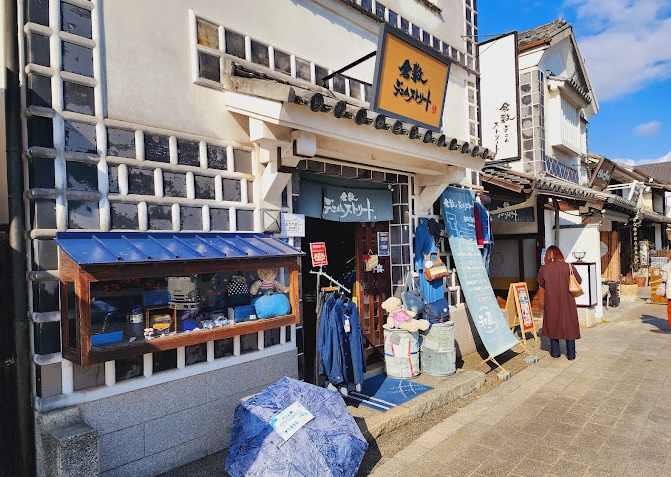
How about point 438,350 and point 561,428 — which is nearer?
point 561,428

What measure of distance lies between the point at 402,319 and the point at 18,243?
5391mm

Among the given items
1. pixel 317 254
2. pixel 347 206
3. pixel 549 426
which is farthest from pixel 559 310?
pixel 317 254

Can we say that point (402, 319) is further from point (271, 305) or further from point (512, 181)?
point (512, 181)

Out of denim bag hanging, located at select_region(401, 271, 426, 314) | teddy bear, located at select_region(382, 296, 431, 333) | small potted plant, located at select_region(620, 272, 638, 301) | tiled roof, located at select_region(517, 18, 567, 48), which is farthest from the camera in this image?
small potted plant, located at select_region(620, 272, 638, 301)

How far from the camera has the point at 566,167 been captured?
56.2 ft

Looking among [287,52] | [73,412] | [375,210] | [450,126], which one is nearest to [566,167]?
[450,126]

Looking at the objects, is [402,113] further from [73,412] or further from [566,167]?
[566,167]

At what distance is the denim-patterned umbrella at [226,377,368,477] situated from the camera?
3.99 metres

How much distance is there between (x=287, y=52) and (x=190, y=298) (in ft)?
12.0

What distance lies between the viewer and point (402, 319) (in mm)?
7344

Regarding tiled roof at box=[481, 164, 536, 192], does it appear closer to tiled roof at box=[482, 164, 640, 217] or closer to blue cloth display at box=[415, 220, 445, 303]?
tiled roof at box=[482, 164, 640, 217]

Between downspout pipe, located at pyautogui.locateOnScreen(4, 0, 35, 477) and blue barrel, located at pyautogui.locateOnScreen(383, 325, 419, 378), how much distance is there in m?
5.05

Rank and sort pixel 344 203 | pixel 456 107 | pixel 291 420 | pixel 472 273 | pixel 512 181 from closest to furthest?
pixel 291 420, pixel 344 203, pixel 472 273, pixel 456 107, pixel 512 181

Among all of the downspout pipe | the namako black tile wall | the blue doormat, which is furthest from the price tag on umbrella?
the namako black tile wall
